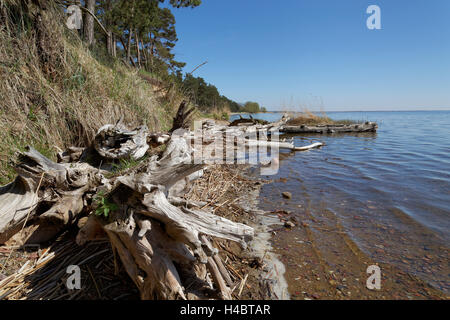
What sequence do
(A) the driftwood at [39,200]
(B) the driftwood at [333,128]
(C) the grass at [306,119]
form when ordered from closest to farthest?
(A) the driftwood at [39,200], (B) the driftwood at [333,128], (C) the grass at [306,119]

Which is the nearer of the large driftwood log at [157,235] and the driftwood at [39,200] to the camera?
the large driftwood log at [157,235]

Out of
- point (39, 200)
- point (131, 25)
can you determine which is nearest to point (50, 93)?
point (39, 200)

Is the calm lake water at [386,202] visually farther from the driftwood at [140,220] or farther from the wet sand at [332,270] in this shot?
the driftwood at [140,220]

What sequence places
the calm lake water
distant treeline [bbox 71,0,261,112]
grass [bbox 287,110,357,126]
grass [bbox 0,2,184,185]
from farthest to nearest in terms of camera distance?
grass [bbox 287,110,357,126], distant treeline [bbox 71,0,261,112], grass [bbox 0,2,184,185], the calm lake water

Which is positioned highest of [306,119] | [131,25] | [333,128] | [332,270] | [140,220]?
[131,25]

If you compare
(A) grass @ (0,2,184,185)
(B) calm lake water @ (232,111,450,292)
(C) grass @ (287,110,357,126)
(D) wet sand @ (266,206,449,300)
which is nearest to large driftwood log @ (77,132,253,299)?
(D) wet sand @ (266,206,449,300)

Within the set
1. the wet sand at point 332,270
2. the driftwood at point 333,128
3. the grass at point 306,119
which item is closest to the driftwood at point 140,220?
the wet sand at point 332,270

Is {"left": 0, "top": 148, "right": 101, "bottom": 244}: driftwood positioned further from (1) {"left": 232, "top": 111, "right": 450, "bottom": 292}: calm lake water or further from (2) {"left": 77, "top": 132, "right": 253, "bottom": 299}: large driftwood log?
(1) {"left": 232, "top": 111, "right": 450, "bottom": 292}: calm lake water

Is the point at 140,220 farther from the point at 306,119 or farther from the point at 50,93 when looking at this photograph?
the point at 306,119

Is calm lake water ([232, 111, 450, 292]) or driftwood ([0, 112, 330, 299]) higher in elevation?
driftwood ([0, 112, 330, 299])

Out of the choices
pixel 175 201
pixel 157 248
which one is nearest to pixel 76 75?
pixel 175 201

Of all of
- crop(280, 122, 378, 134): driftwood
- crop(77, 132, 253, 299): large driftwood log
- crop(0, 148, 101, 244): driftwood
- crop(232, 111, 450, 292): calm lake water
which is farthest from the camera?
crop(280, 122, 378, 134): driftwood

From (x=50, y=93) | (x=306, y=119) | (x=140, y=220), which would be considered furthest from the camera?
(x=306, y=119)
